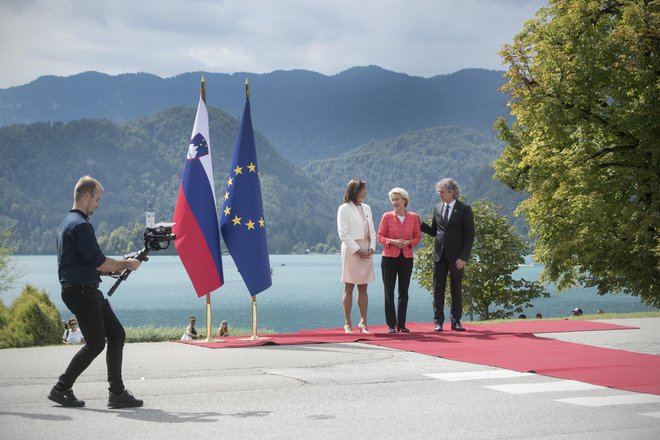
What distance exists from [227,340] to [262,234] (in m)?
1.67

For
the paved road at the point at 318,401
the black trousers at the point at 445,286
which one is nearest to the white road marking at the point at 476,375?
the paved road at the point at 318,401

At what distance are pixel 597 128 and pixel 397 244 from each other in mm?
13889

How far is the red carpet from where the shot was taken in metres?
9.01

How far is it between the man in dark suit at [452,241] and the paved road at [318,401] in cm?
290

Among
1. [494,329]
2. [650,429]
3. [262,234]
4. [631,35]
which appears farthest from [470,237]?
[631,35]

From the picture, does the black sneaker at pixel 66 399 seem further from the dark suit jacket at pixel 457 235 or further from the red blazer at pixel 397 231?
the dark suit jacket at pixel 457 235

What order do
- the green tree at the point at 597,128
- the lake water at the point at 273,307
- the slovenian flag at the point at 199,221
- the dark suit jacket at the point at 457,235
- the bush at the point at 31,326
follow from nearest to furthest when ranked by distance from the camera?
the slovenian flag at the point at 199,221 < the dark suit jacket at the point at 457,235 < the bush at the point at 31,326 < the green tree at the point at 597,128 < the lake water at the point at 273,307

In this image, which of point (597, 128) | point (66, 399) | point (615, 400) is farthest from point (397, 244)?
point (597, 128)

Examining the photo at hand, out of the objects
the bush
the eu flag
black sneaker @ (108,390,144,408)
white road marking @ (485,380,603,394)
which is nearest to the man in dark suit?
the eu flag

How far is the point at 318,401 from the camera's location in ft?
24.9

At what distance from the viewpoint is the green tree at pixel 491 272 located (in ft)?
169

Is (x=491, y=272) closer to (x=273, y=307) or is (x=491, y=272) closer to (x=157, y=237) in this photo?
(x=157, y=237)

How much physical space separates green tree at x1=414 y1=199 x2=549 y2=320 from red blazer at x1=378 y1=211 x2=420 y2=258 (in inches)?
1485

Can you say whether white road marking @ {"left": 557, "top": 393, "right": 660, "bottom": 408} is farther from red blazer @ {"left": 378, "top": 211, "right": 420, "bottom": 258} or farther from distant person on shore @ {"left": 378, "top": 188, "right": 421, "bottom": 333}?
red blazer @ {"left": 378, "top": 211, "right": 420, "bottom": 258}
